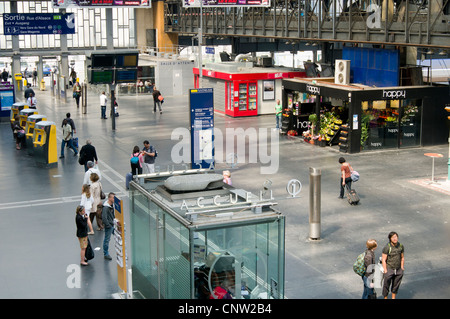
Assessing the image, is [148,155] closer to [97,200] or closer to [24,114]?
[97,200]

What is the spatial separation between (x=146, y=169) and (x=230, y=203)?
11.7 metres

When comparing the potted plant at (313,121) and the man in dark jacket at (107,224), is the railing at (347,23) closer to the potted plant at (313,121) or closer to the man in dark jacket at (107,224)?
the potted plant at (313,121)

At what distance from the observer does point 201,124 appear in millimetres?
23016

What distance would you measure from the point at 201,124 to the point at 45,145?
6103mm

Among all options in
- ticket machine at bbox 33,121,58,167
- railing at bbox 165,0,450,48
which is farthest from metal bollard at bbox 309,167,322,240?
railing at bbox 165,0,450,48

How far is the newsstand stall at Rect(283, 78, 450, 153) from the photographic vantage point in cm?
2722

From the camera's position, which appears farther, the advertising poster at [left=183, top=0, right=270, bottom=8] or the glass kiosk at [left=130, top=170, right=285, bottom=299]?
the advertising poster at [left=183, top=0, right=270, bottom=8]

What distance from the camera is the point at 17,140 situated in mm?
28375

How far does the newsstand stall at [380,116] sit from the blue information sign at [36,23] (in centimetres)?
1981

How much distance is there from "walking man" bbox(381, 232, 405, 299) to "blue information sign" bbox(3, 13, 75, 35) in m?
34.4

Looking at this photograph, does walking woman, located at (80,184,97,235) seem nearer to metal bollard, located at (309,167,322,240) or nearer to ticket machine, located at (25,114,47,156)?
metal bollard, located at (309,167,322,240)

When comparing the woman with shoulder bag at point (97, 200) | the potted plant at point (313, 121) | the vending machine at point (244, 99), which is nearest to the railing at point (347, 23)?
the vending machine at point (244, 99)
